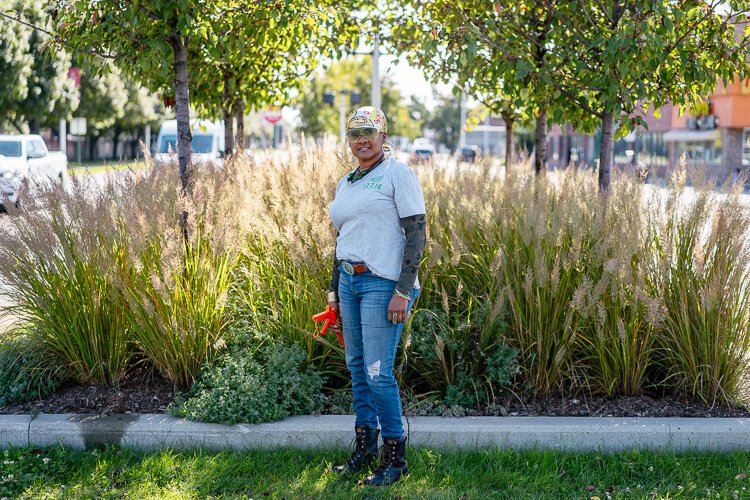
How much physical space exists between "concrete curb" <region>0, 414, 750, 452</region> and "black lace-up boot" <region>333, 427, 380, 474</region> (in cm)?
28

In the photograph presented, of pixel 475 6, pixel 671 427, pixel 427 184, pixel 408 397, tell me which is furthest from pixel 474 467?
pixel 475 6

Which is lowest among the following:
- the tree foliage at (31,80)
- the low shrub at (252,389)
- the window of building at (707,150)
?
the low shrub at (252,389)

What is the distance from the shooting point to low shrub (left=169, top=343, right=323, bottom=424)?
450 cm

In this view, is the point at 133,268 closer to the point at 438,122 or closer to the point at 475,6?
the point at 475,6

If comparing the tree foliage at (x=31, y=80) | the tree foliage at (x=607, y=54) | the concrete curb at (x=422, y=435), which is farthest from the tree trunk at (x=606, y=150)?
the tree foliage at (x=31, y=80)

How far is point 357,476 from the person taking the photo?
4.05 metres

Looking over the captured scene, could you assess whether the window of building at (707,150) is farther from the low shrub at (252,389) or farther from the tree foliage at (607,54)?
the low shrub at (252,389)

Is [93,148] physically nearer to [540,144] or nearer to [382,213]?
[540,144]

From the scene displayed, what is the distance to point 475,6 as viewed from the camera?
7770 millimetres

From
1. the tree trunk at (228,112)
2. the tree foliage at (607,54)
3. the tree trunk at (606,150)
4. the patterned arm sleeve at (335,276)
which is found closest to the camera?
the patterned arm sleeve at (335,276)

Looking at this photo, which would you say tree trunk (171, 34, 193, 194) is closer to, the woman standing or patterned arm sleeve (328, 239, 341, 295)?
patterned arm sleeve (328, 239, 341, 295)

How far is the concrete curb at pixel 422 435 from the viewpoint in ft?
14.4

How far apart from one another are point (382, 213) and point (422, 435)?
51.5 inches

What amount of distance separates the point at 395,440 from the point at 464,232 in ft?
6.08
